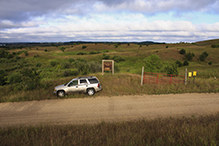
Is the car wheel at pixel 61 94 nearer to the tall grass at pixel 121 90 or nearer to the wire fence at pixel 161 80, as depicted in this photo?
the tall grass at pixel 121 90

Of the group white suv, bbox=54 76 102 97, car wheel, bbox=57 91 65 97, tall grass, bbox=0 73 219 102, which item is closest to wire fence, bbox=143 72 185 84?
tall grass, bbox=0 73 219 102

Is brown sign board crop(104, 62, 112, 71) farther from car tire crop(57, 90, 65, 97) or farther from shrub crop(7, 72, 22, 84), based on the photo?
shrub crop(7, 72, 22, 84)

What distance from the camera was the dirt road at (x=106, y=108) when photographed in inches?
327

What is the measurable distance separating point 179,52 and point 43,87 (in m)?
57.6

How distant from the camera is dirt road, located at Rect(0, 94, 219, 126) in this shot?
27.2 feet

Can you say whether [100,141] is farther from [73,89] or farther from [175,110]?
[73,89]

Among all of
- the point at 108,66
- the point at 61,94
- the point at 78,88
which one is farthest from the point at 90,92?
the point at 108,66

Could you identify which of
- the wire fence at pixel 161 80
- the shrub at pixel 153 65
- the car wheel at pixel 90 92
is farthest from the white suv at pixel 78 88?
the shrub at pixel 153 65

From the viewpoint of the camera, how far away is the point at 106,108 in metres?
9.54

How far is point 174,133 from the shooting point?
17.0 ft

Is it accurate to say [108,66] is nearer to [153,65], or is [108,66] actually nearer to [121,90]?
[121,90]

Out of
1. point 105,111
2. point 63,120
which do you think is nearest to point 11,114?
point 63,120

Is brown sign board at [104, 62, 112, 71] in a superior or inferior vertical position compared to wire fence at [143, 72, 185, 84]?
superior

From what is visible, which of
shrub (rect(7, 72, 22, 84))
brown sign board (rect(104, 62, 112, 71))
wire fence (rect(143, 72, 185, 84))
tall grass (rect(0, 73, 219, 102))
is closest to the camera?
tall grass (rect(0, 73, 219, 102))
